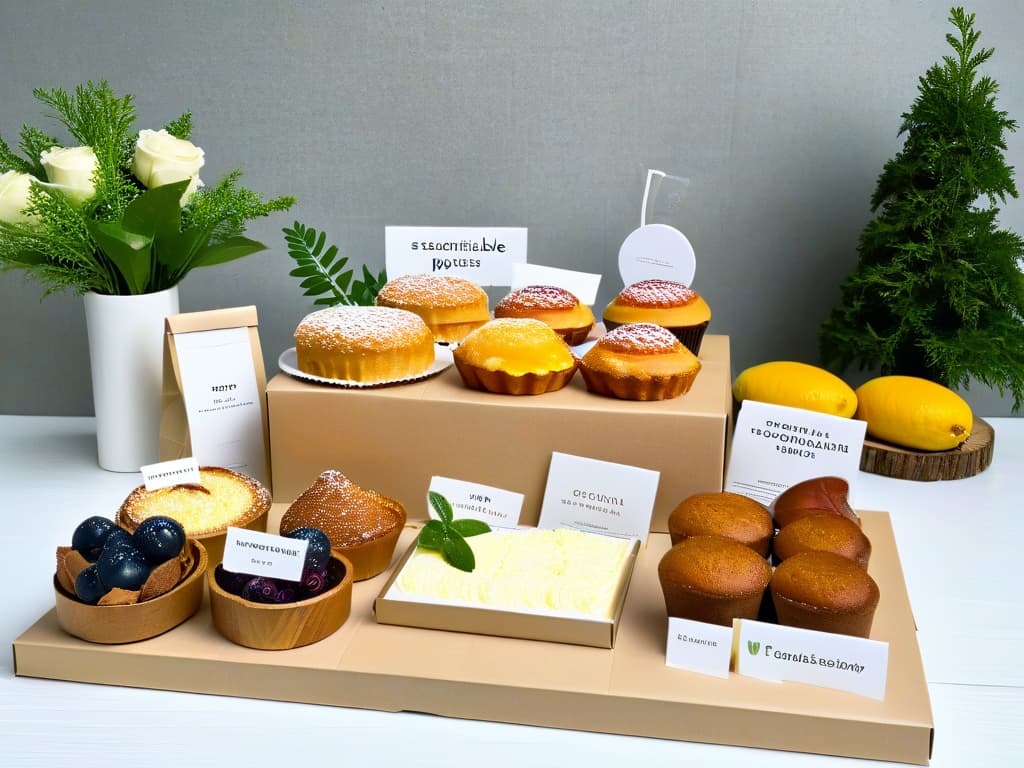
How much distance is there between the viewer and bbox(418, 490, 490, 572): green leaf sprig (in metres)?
1.38

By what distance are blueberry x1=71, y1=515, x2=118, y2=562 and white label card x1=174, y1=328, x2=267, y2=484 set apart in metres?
0.45

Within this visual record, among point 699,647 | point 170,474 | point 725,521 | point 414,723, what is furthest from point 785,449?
point 170,474

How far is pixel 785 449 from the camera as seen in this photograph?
5.44ft

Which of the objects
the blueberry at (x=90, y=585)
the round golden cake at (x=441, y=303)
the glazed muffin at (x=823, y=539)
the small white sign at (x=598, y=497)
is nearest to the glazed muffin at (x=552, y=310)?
the round golden cake at (x=441, y=303)

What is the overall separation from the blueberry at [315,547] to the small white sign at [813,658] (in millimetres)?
539

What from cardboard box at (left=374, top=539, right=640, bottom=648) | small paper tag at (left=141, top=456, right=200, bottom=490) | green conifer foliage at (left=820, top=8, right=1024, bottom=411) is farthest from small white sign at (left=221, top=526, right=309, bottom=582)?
green conifer foliage at (left=820, top=8, right=1024, bottom=411)

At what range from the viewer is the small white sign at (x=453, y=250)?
6.87 ft

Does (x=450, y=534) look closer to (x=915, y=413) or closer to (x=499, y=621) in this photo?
(x=499, y=621)

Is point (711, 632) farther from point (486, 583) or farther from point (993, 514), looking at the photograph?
point (993, 514)

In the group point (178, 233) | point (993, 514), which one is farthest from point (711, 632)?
point (178, 233)

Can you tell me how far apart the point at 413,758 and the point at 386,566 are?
0.40m

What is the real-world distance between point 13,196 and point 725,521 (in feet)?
4.58

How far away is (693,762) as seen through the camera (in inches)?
44.9

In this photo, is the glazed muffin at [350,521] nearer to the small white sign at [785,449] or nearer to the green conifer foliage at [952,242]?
the small white sign at [785,449]
